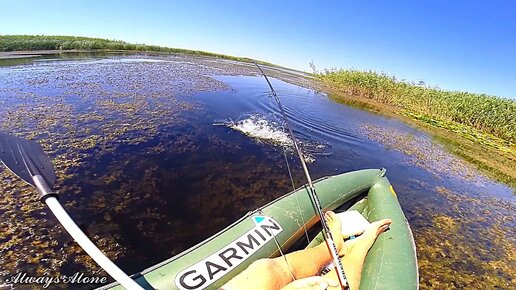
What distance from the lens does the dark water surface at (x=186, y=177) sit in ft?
12.5

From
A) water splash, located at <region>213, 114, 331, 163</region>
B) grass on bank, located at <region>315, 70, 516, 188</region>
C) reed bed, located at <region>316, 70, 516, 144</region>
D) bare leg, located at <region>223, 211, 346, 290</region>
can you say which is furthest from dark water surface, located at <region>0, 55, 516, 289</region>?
reed bed, located at <region>316, 70, 516, 144</region>

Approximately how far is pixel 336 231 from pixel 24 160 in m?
3.63

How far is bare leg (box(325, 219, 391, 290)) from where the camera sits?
2823 mm

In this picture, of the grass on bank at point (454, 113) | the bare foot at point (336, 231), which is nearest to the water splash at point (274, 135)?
the bare foot at point (336, 231)

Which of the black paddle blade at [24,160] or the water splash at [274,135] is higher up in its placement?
the black paddle blade at [24,160]

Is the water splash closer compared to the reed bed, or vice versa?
the water splash

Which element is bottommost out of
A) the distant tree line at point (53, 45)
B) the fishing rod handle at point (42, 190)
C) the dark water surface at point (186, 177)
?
the dark water surface at point (186, 177)

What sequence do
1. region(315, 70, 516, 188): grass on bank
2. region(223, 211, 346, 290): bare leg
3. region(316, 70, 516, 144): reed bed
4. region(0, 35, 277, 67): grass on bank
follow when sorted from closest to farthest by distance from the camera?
region(223, 211, 346, 290): bare leg < region(315, 70, 516, 188): grass on bank < region(316, 70, 516, 144): reed bed < region(0, 35, 277, 67): grass on bank

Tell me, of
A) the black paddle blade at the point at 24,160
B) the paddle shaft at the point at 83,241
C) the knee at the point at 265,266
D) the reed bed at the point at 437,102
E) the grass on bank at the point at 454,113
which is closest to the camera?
the paddle shaft at the point at 83,241

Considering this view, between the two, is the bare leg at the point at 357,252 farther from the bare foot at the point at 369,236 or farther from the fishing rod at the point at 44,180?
the fishing rod at the point at 44,180

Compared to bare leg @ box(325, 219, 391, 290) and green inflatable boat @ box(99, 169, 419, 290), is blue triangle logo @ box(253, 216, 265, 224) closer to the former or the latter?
green inflatable boat @ box(99, 169, 419, 290)

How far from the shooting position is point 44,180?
260cm

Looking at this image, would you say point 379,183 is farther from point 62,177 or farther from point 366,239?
point 62,177

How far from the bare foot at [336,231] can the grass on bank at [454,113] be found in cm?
920
